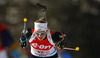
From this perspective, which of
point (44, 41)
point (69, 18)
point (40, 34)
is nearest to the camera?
point (40, 34)

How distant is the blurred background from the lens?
5.94m

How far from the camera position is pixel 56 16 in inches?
237

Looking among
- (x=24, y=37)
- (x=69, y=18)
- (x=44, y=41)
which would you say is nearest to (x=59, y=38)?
(x=44, y=41)

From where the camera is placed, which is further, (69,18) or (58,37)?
(69,18)

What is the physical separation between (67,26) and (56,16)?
76cm

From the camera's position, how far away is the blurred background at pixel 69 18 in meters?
5.94

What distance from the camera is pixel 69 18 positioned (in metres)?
6.09

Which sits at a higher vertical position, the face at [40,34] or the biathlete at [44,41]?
the face at [40,34]

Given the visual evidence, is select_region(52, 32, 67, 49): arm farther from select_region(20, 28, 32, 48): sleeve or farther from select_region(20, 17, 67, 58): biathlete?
select_region(20, 28, 32, 48): sleeve

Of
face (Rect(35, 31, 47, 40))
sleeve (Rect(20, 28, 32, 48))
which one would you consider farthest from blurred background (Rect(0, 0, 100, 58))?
face (Rect(35, 31, 47, 40))

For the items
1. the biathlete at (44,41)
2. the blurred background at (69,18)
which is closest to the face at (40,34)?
the biathlete at (44,41)

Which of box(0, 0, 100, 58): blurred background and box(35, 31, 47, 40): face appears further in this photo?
box(0, 0, 100, 58): blurred background

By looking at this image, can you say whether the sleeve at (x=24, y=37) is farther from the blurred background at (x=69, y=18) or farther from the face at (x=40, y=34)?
the blurred background at (x=69, y=18)

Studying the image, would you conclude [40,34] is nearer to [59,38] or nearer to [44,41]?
[44,41]
